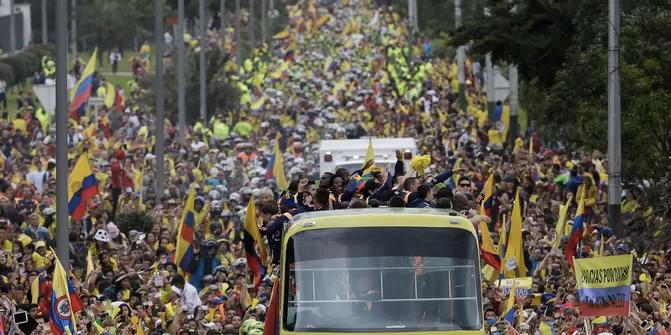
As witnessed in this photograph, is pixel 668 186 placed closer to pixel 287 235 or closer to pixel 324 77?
pixel 287 235

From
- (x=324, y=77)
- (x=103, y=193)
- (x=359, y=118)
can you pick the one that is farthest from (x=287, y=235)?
(x=324, y=77)

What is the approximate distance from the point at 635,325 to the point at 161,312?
5.84 metres

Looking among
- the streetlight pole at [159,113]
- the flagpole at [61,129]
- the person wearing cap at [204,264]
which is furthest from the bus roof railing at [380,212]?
the streetlight pole at [159,113]

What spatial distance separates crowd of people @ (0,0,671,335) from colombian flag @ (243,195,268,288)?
55cm

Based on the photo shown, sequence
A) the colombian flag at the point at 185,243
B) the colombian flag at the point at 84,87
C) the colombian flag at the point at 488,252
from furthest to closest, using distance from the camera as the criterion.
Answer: the colombian flag at the point at 84,87
the colombian flag at the point at 185,243
the colombian flag at the point at 488,252

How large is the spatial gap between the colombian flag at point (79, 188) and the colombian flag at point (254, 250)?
29.1 feet

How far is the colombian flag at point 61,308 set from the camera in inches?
792

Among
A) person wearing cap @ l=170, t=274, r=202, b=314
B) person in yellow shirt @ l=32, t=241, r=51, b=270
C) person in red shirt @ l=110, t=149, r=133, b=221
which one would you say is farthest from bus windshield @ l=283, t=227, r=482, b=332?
person in red shirt @ l=110, t=149, r=133, b=221

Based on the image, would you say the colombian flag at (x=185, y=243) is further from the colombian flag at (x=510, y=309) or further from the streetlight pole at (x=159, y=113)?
the streetlight pole at (x=159, y=113)

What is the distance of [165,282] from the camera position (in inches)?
981

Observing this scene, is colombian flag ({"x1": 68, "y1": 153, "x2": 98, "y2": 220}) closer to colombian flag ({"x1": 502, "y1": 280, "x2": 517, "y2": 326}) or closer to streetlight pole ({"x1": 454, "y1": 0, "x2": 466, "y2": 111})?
colombian flag ({"x1": 502, "y1": 280, "x2": 517, "y2": 326})

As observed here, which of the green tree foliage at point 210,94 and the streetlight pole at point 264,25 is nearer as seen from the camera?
the green tree foliage at point 210,94

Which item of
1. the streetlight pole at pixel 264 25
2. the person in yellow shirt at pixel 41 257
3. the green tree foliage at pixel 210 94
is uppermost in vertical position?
the streetlight pole at pixel 264 25

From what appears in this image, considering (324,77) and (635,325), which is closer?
(635,325)
